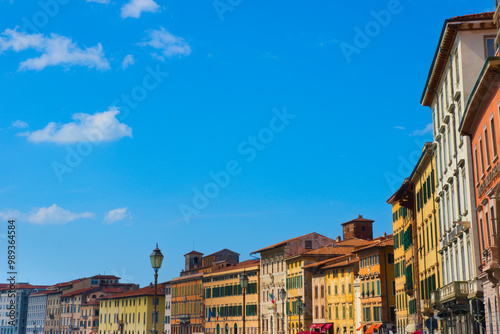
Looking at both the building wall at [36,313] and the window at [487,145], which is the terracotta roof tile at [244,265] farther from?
the building wall at [36,313]

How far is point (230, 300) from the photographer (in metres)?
104

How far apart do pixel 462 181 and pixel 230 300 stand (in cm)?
7522

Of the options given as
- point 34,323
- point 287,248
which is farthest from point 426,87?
point 34,323

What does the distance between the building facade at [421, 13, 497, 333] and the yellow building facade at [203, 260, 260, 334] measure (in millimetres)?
61916

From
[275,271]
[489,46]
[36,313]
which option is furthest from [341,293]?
[36,313]

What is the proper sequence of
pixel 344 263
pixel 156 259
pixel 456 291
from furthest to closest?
1. pixel 344 263
2. pixel 456 291
3. pixel 156 259

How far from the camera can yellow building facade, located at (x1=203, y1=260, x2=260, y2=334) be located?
99625 mm

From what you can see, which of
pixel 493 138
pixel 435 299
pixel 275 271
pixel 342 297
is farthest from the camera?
pixel 275 271

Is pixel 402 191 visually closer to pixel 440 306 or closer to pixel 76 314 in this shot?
pixel 440 306

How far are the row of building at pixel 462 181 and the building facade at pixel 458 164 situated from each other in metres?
0.05

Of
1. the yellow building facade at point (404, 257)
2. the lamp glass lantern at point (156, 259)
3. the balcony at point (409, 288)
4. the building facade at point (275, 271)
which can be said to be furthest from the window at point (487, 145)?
the building facade at point (275, 271)

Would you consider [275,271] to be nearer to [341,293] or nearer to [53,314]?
[341,293]

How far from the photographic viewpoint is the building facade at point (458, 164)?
30844 mm

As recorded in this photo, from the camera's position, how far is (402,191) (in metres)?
56.9
